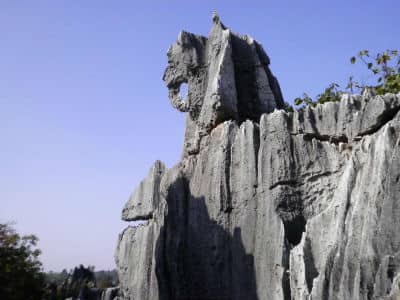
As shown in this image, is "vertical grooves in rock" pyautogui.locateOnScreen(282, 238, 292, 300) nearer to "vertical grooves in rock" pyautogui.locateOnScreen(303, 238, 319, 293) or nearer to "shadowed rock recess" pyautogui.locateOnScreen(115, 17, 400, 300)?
"shadowed rock recess" pyautogui.locateOnScreen(115, 17, 400, 300)

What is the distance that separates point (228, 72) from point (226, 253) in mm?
4508

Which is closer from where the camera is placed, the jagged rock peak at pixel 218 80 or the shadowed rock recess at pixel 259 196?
the shadowed rock recess at pixel 259 196

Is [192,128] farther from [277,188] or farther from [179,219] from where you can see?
[277,188]

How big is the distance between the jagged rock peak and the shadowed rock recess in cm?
3

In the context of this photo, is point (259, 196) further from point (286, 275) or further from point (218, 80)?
point (218, 80)

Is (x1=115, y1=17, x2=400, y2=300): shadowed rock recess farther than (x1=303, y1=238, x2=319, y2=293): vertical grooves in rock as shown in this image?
No

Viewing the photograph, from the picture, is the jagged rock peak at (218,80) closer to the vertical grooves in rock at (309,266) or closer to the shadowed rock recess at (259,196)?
the shadowed rock recess at (259,196)

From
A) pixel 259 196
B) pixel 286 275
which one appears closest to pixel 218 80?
pixel 259 196

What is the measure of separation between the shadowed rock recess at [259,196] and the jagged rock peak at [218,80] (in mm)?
33

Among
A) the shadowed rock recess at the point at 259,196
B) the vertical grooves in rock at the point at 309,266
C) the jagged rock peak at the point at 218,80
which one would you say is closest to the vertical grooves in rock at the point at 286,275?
the shadowed rock recess at the point at 259,196

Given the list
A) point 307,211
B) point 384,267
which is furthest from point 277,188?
point 384,267

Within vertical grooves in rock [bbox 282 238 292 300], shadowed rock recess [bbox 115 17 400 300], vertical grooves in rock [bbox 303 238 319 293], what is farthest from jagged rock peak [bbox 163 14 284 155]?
vertical grooves in rock [bbox 303 238 319 293]

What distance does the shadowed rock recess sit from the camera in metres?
9.14

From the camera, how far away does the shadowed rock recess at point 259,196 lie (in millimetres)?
9141
